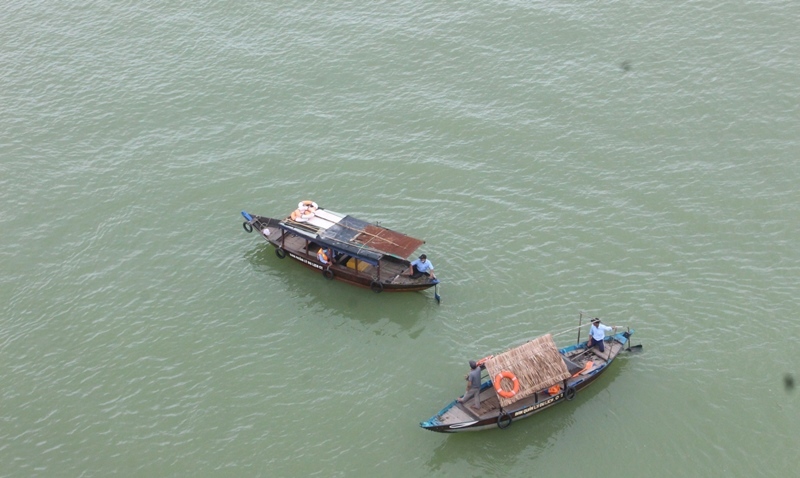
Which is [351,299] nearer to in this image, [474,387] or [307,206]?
[307,206]

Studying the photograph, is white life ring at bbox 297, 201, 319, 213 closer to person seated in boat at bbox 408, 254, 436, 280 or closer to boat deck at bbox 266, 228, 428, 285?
boat deck at bbox 266, 228, 428, 285

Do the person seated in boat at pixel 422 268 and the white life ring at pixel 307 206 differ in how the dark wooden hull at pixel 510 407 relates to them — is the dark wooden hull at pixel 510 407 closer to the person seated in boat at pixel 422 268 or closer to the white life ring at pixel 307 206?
the person seated in boat at pixel 422 268

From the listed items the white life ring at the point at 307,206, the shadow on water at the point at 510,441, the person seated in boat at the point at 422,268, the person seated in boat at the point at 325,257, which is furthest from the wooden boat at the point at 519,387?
the white life ring at the point at 307,206

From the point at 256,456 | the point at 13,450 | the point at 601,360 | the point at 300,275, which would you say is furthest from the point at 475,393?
the point at 13,450

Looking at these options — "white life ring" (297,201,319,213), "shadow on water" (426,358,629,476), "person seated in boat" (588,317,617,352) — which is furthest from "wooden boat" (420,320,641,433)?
"white life ring" (297,201,319,213)

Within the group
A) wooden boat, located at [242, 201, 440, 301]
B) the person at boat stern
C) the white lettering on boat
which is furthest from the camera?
wooden boat, located at [242, 201, 440, 301]

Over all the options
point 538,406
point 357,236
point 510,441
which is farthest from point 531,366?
point 357,236

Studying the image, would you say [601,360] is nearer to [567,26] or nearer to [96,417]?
[96,417]
